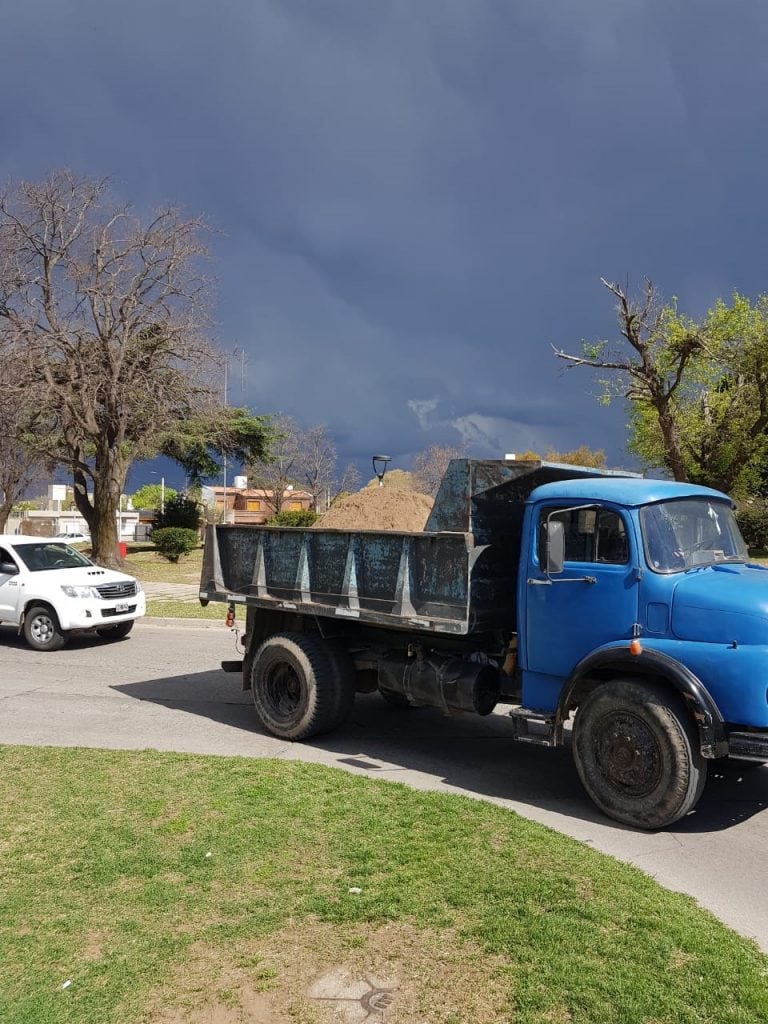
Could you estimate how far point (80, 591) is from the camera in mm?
12570

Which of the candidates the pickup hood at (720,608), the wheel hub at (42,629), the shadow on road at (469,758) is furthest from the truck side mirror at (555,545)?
the wheel hub at (42,629)

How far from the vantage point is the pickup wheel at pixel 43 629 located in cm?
1237

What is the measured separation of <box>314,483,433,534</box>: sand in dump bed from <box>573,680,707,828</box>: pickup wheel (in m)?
3.15

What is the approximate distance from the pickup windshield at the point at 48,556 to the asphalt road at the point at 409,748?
1.72 m

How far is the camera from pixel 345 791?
577 cm

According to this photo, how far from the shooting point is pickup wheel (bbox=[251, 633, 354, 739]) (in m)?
7.32

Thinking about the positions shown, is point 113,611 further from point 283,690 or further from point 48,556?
point 283,690

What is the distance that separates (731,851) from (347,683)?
3.55 meters

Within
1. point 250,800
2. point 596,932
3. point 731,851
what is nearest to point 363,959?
point 596,932

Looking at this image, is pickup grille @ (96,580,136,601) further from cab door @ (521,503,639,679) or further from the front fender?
the front fender

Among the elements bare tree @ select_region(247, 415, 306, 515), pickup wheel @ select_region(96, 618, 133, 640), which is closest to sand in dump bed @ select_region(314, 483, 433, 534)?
pickup wheel @ select_region(96, 618, 133, 640)

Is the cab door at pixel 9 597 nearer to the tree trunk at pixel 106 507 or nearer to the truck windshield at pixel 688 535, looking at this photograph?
the truck windshield at pixel 688 535

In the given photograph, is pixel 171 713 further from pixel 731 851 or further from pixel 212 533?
pixel 731 851

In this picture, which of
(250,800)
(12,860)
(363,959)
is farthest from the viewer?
(250,800)
